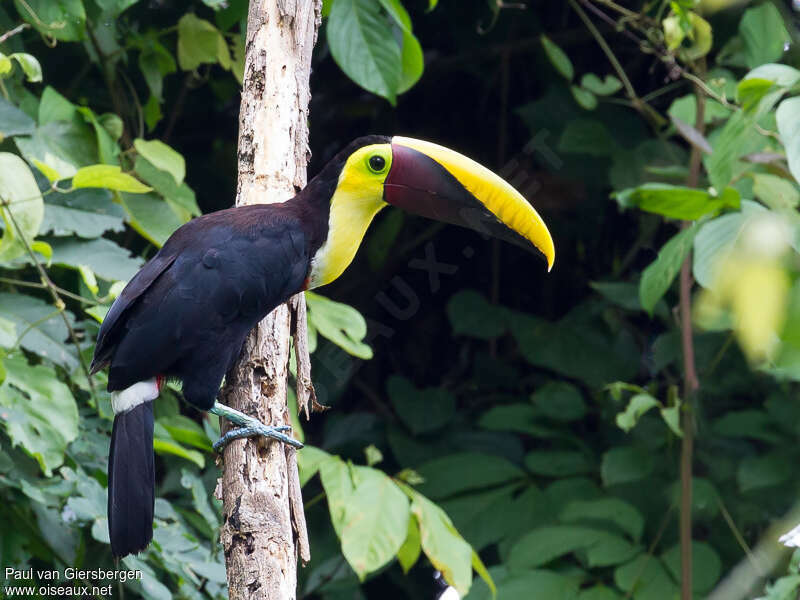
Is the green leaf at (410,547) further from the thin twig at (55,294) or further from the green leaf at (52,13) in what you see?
the green leaf at (52,13)

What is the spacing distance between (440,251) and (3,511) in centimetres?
202

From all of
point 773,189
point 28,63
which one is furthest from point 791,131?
point 28,63

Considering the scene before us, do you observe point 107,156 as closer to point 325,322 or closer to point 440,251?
point 325,322

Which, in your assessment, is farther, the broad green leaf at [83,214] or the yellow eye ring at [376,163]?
the broad green leaf at [83,214]

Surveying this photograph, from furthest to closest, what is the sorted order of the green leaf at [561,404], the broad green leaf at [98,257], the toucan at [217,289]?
the green leaf at [561,404], the broad green leaf at [98,257], the toucan at [217,289]

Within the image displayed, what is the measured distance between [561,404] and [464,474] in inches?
16.4

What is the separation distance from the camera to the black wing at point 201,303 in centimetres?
181

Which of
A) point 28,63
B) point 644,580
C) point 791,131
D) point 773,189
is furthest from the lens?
point 644,580

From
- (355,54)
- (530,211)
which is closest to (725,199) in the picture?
(530,211)

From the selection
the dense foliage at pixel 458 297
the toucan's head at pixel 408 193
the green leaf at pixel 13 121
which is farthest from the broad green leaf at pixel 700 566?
the green leaf at pixel 13 121

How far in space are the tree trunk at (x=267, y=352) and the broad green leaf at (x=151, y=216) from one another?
1.27ft

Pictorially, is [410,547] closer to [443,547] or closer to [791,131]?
[443,547]

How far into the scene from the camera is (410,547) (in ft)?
7.44

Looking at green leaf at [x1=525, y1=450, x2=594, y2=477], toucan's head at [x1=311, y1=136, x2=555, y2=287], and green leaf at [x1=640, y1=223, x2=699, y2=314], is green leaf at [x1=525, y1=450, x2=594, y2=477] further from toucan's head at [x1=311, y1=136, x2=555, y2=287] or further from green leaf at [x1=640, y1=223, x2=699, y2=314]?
toucan's head at [x1=311, y1=136, x2=555, y2=287]
